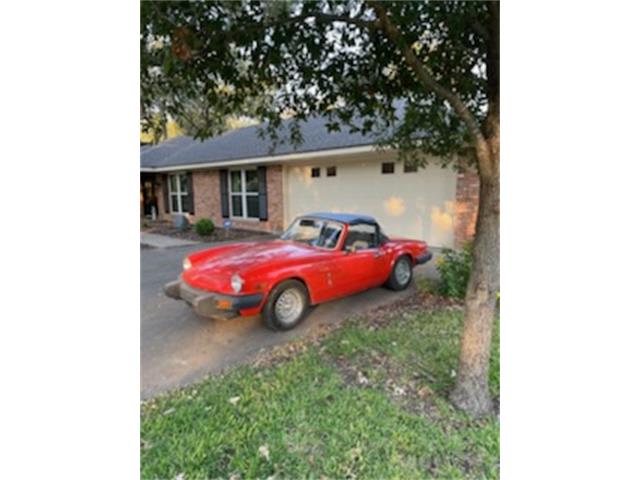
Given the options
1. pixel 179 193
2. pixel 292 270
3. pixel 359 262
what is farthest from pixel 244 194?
pixel 292 270

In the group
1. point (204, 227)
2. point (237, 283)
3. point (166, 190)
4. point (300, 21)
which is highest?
point (300, 21)

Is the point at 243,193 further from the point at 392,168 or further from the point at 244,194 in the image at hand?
the point at 392,168

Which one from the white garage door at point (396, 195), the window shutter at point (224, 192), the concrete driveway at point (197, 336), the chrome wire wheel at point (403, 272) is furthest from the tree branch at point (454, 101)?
the window shutter at point (224, 192)

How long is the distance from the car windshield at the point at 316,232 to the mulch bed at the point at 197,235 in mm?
5700

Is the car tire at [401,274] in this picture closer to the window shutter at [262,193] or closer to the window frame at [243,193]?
the window shutter at [262,193]

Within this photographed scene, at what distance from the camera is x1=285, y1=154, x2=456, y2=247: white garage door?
7.06 m

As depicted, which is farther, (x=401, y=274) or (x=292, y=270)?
(x=401, y=274)

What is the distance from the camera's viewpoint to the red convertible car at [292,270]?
3.28 metres

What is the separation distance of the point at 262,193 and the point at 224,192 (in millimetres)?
1652

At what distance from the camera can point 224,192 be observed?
11234 mm

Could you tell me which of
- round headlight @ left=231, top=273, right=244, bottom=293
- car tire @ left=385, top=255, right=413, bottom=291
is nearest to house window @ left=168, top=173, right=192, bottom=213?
car tire @ left=385, top=255, right=413, bottom=291

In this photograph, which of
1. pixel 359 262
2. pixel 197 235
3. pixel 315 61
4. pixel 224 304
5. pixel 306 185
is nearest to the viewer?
pixel 315 61
